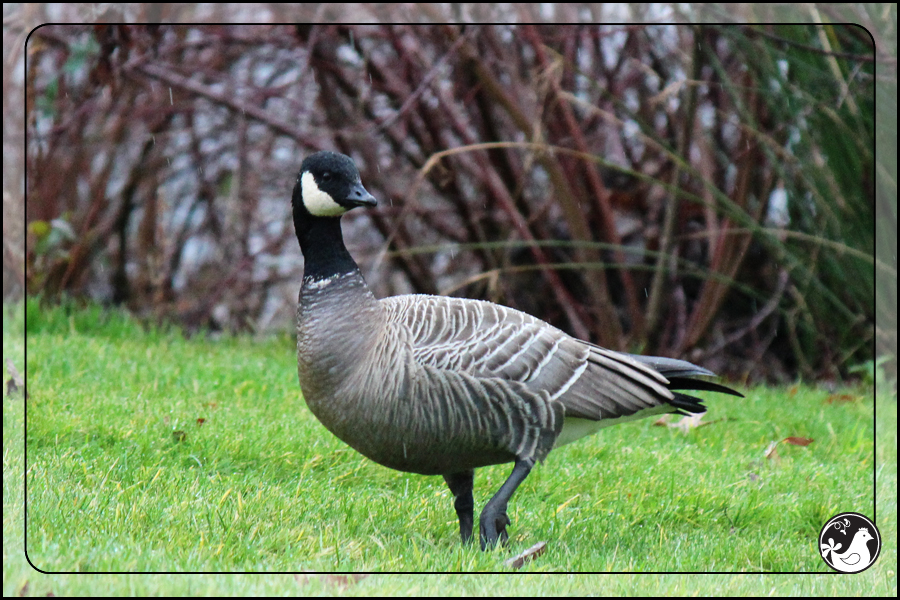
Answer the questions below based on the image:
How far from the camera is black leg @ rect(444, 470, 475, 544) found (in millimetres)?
2936

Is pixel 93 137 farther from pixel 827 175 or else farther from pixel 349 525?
pixel 827 175

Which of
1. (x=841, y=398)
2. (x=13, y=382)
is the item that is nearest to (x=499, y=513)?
(x=13, y=382)

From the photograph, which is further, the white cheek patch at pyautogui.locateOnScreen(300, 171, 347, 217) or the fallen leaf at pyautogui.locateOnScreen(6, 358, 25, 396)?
the fallen leaf at pyautogui.locateOnScreen(6, 358, 25, 396)

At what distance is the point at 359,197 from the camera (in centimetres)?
268

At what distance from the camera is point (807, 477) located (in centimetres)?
364

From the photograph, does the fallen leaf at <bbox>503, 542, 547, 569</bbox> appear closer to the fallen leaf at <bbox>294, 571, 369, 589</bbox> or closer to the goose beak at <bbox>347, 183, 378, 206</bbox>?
the fallen leaf at <bbox>294, 571, 369, 589</bbox>

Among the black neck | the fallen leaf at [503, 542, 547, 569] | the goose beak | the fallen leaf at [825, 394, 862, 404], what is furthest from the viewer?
the fallen leaf at [825, 394, 862, 404]

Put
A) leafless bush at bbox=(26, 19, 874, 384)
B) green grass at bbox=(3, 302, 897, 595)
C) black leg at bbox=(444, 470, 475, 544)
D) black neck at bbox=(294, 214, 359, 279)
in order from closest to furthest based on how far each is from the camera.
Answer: green grass at bbox=(3, 302, 897, 595)
black neck at bbox=(294, 214, 359, 279)
black leg at bbox=(444, 470, 475, 544)
leafless bush at bbox=(26, 19, 874, 384)

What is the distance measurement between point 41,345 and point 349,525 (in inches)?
79.1

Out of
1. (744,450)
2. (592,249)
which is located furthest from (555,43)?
(744,450)

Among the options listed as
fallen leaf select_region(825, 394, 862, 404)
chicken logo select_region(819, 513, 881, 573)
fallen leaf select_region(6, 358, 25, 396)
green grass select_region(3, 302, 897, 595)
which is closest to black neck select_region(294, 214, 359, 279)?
green grass select_region(3, 302, 897, 595)

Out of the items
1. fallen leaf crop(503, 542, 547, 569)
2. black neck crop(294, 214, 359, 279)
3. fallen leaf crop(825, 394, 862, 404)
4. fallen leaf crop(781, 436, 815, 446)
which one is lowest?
fallen leaf crop(781, 436, 815, 446)

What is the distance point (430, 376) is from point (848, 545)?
1.45 m

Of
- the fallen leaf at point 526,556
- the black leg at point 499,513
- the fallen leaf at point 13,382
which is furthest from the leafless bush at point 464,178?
the fallen leaf at point 526,556
